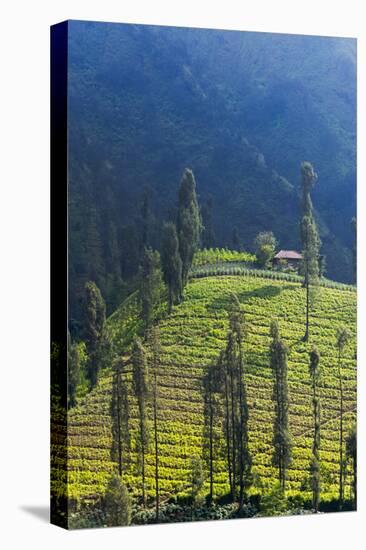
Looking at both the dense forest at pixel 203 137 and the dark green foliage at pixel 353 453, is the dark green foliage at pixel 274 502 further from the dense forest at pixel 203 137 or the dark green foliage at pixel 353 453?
the dense forest at pixel 203 137

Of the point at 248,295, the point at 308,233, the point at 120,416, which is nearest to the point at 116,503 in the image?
the point at 120,416

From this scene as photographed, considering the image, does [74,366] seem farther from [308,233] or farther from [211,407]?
[308,233]

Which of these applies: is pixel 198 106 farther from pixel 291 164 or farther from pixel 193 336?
pixel 193 336

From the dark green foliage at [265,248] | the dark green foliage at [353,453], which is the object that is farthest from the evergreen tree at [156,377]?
the dark green foliage at [353,453]

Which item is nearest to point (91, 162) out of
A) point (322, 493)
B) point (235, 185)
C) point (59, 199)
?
point (59, 199)

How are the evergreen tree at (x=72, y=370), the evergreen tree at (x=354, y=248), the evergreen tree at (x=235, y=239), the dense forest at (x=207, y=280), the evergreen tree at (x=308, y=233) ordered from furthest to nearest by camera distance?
the evergreen tree at (x=354, y=248)
the evergreen tree at (x=308, y=233)
the evergreen tree at (x=235, y=239)
the dense forest at (x=207, y=280)
the evergreen tree at (x=72, y=370)
